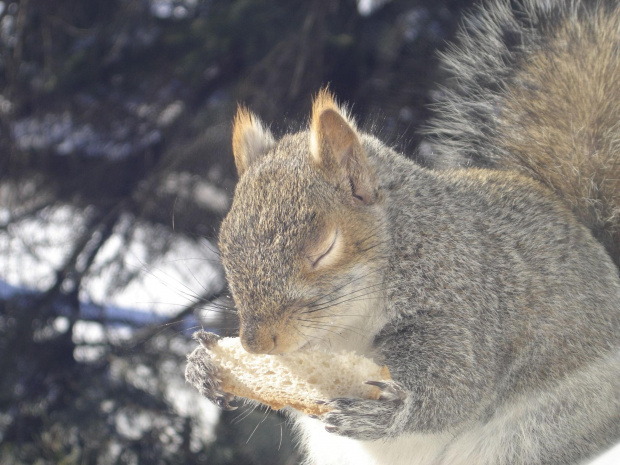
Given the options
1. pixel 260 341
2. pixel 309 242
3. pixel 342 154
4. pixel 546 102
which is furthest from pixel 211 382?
pixel 546 102

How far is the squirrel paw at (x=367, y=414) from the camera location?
2.02 feet

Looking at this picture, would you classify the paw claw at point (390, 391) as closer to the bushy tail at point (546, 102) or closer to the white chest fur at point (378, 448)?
the white chest fur at point (378, 448)

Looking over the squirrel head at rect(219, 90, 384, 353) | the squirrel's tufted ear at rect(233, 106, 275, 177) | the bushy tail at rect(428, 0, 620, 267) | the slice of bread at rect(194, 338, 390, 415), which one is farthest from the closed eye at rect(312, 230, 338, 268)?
the bushy tail at rect(428, 0, 620, 267)

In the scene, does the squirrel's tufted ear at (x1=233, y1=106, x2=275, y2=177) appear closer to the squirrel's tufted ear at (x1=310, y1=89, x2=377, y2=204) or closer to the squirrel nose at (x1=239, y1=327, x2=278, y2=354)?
the squirrel's tufted ear at (x1=310, y1=89, x2=377, y2=204)

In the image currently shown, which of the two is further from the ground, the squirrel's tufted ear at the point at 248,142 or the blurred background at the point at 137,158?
the squirrel's tufted ear at the point at 248,142

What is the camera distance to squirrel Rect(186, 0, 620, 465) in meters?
0.66

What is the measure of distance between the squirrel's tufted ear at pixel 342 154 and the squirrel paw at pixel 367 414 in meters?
0.24

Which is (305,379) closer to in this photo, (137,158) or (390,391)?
(390,391)

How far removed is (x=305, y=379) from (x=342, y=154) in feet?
0.88

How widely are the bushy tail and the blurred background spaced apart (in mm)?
176

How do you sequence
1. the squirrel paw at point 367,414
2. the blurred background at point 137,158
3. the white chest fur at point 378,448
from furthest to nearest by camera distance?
1. the blurred background at point 137,158
2. the white chest fur at point 378,448
3. the squirrel paw at point 367,414

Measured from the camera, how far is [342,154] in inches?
28.5

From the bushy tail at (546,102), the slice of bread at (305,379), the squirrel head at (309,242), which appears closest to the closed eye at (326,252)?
the squirrel head at (309,242)

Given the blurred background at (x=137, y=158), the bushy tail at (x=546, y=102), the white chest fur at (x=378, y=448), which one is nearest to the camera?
the white chest fur at (x=378, y=448)
